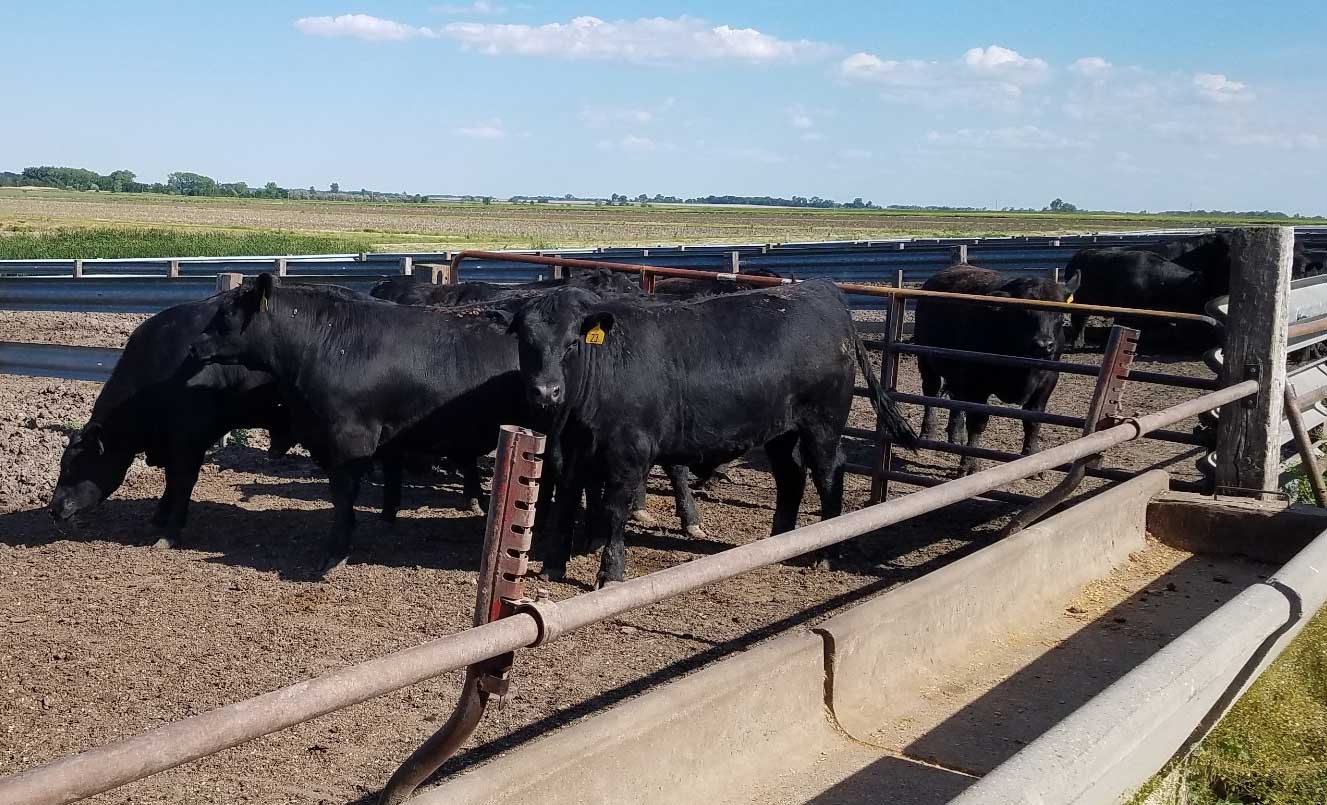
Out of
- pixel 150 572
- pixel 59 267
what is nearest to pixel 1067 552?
pixel 150 572

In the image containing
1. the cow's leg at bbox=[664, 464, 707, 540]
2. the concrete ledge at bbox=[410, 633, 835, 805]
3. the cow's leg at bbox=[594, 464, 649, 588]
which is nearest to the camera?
the concrete ledge at bbox=[410, 633, 835, 805]

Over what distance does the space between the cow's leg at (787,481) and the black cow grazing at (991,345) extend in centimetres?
228

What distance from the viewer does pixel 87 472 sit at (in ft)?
25.9

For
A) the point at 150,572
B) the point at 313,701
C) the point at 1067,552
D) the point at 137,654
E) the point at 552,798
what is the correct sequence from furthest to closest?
the point at 150,572
the point at 1067,552
the point at 137,654
the point at 552,798
the point at 313,701

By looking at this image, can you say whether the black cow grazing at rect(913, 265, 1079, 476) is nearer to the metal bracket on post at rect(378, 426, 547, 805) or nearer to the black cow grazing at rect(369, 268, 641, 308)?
the black cow grazing at rect(369, 268, 641, 308)

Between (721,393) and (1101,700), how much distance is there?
4312mm

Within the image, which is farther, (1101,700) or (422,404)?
(422,404)

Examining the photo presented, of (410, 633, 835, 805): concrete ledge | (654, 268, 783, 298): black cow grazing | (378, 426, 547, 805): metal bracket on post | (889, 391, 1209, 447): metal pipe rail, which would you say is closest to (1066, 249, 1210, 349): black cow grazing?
(654, 268, 783, 298): black cow grazing

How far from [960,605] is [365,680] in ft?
10.6

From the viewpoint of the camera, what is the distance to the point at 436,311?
791 centimetres

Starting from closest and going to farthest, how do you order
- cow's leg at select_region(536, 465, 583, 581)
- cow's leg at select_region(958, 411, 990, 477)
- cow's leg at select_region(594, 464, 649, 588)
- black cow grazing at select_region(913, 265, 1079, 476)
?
cow's leg at select_region(594, 464, 649, 588) → cow's leg at select_region(536, 465, 583, 581) → cow's leg at select_region(958, 411, 990, 477) → black cow grazing at select_region(913, 265, 1079, 476)

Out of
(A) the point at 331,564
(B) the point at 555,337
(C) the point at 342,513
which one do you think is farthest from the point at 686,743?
(C) the point at 342,513

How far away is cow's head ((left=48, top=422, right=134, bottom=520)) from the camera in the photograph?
7801mm

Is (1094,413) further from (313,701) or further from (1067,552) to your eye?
(313,701)
